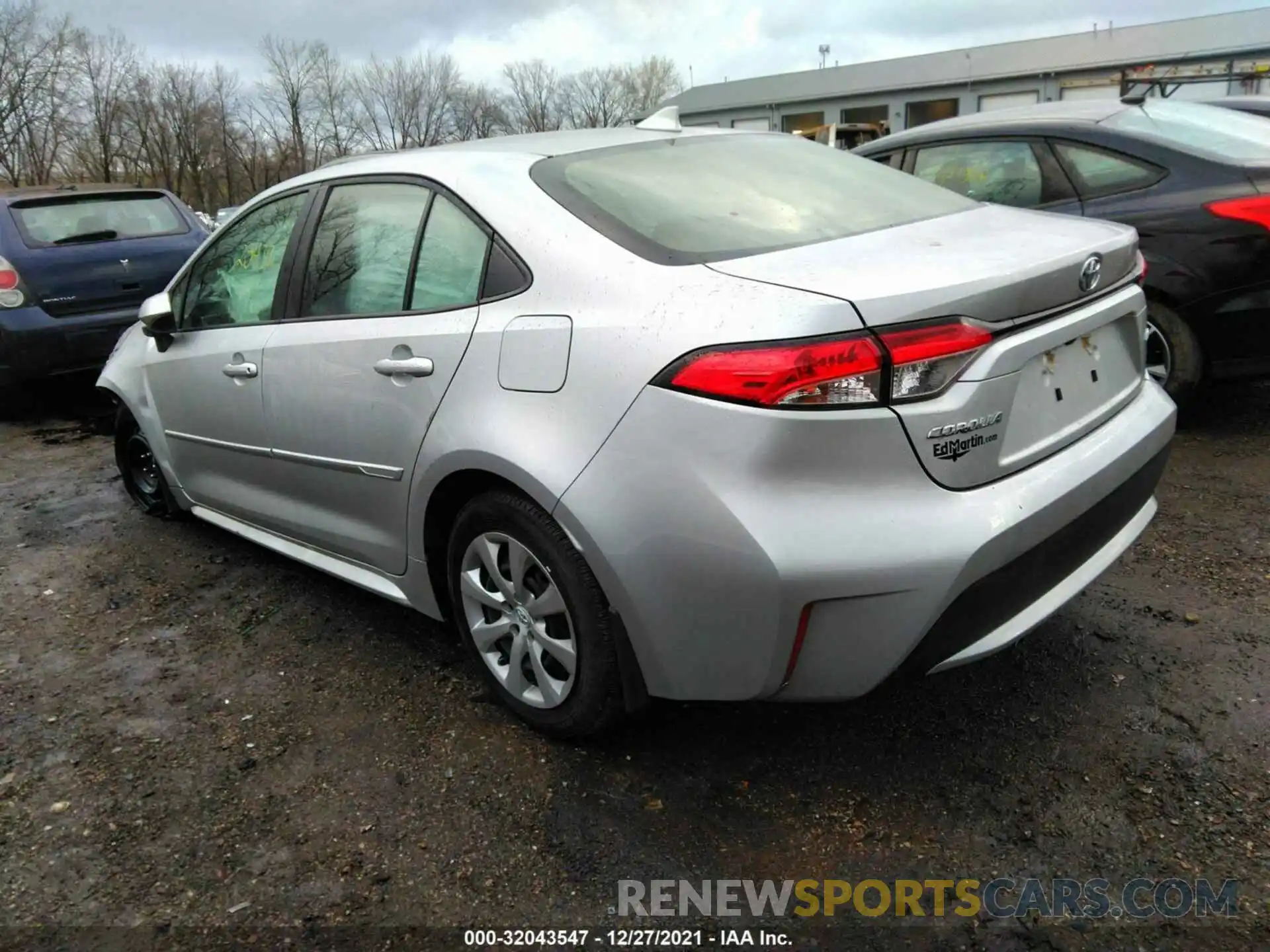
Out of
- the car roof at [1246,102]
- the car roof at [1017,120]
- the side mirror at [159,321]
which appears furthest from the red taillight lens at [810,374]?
the car roof at [1246,102]

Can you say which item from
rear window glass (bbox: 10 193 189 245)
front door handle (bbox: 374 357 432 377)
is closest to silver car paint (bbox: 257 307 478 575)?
front door handle (bbox: 374 357 432 377)

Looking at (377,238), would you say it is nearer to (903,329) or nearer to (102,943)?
(903,329)

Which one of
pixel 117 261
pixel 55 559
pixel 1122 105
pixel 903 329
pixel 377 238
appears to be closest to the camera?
pixel 903 329

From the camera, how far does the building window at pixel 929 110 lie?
27.3 meters

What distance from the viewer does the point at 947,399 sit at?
1915 mm

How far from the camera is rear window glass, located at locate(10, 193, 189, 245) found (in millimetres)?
6613

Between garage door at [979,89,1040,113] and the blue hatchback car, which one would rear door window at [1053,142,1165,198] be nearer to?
the blue hatchback car

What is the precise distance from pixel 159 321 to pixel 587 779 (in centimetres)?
254

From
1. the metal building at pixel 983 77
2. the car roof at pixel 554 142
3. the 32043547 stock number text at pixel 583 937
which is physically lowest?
the 32043547 stock number text at pixel 583 937

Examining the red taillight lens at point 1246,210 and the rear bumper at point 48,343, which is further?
the rear bumper at point 48,343

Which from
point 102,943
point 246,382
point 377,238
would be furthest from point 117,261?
point 102,943

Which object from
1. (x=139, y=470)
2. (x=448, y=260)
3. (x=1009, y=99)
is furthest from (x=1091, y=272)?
(x=1009, y=99)

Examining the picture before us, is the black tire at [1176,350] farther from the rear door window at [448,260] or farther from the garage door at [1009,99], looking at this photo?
the garage door at [1009,99]

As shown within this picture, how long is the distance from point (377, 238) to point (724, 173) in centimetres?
107
